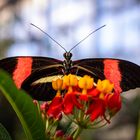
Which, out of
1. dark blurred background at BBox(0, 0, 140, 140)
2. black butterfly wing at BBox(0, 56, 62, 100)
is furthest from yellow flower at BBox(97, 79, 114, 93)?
dark blurred background at BBox(0, 0, 140, 140)

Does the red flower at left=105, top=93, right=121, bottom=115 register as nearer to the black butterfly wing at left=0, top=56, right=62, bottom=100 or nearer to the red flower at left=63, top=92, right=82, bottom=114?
the red flower at left=63, top=92, right=82, bottom=114

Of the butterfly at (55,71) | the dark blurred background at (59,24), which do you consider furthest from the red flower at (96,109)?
the dark blurred background at (59,24)

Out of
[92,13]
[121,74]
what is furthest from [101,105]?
[92,13]

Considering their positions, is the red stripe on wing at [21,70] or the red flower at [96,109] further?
the red stripe on wing at [21,70]

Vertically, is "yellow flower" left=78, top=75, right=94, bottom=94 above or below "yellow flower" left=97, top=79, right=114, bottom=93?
above

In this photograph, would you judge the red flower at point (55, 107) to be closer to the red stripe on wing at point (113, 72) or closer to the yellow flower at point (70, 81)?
the yellow flower at point (70, 81)

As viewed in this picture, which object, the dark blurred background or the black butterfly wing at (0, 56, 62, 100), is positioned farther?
the dark blurred background
